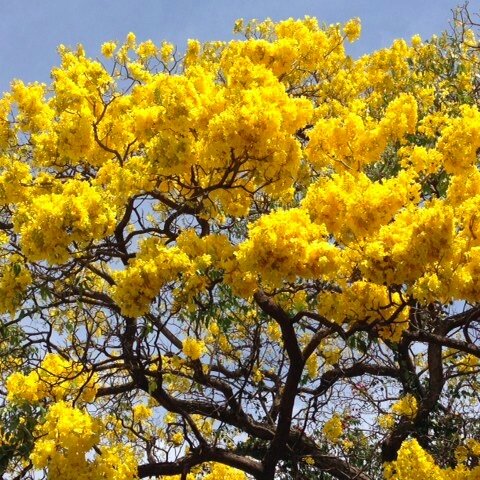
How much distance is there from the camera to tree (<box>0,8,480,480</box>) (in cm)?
381

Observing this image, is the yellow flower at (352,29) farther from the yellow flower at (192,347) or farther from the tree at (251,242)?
the yellow flower at (192,347)

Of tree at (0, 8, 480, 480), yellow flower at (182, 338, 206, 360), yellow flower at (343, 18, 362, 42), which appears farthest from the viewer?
yellow flower at (343, 18, 362, 42)

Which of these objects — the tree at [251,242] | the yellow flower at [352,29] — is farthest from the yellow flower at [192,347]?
the yellow flower at [352,29]

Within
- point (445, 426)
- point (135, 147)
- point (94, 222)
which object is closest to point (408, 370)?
point (445, 426)

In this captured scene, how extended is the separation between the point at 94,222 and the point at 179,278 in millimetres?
616

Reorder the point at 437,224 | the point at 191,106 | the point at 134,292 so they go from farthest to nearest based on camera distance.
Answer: the point at 191,106 < the point at 134,292 < the point at 437,224

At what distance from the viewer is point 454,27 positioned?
26.0 feet

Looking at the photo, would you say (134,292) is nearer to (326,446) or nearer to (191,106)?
(191,106)

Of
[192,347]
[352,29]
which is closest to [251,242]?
[192,347]

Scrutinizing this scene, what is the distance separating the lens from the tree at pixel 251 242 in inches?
150

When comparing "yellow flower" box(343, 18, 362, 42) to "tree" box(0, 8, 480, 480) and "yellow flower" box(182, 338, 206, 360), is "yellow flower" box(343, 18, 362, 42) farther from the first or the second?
"yellow flower" box(182, 338, 206, 360)

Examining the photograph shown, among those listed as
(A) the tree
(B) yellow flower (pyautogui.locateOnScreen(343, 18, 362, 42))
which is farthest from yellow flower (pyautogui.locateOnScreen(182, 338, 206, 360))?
(B) yellow flower (pyautogui.locateOnScreen(343, 18, 362, 42))

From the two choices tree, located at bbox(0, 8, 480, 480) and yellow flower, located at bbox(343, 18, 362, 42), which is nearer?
tree, located at bbox(0, 8, 480, 480)

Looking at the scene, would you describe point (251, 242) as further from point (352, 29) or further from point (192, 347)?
point (352, 29)
